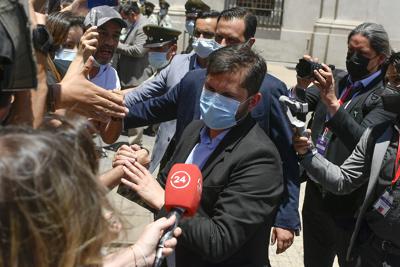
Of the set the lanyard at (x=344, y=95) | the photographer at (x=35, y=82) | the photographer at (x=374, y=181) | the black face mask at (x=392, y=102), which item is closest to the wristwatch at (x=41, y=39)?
the photographer at (x=35, y=82)

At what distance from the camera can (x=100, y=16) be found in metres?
4.07

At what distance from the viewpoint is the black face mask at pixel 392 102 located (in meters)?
3.01

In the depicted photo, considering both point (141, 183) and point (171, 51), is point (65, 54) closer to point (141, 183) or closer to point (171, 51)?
point (141, 183)

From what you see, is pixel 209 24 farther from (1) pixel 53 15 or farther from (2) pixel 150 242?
(2) pixel 150 242

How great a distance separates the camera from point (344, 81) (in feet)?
13.3

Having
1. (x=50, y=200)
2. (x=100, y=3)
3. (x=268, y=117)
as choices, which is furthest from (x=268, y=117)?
(x=50, y=200)

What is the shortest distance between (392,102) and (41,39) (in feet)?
6.34

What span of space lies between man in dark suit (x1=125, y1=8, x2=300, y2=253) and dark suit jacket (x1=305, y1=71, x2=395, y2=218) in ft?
1.27

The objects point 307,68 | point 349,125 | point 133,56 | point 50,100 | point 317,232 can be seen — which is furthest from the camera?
point 133,56

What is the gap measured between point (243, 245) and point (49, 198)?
1.42 meters

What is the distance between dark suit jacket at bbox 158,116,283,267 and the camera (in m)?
2.30

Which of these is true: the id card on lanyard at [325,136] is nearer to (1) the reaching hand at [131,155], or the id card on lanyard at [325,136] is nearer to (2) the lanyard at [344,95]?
(2) the lanyard at [344,95]

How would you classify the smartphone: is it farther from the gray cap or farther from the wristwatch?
the wristwatch

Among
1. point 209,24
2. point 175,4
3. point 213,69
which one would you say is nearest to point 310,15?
point 175,4
